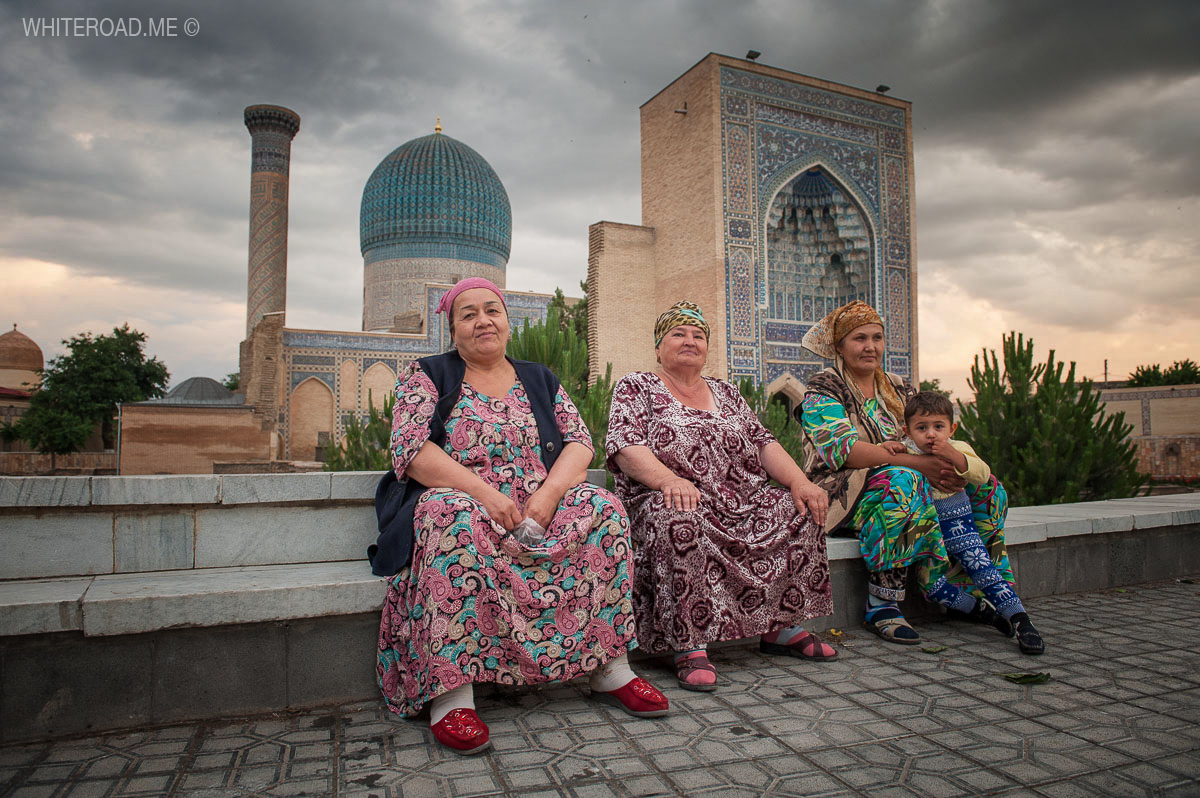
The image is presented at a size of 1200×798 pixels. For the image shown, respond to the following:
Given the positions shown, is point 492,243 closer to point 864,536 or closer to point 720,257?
A: point 720,257

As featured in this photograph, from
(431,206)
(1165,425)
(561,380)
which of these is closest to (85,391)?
(431,206)

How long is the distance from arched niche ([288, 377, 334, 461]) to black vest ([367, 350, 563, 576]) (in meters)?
20.7

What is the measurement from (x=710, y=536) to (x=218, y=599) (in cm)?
145

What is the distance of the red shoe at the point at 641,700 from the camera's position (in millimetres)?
2074

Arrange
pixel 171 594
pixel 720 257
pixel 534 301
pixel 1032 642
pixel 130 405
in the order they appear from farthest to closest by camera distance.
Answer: pixel 534 301
pixel 130 405
pixel 720 257
pixel 1032 642
pixel 171 594

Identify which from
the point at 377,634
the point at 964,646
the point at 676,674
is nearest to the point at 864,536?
the point at 964,646

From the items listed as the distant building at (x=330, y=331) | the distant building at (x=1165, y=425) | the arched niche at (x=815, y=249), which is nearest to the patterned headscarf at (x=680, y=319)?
the arched niche at (x=815, y=249)

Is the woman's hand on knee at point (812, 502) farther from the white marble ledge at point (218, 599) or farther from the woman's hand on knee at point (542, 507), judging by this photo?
the white marble ledge at point (218, 599)

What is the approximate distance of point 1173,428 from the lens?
20.1 m

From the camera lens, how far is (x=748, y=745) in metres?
1.88

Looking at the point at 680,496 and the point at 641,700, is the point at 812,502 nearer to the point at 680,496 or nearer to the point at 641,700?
the point at 680,496

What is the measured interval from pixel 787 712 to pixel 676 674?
1.44 feet

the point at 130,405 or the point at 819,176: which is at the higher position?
the point at 819,176

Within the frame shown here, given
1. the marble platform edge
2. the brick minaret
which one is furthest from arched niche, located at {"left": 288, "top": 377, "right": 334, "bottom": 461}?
the marble platform edge
